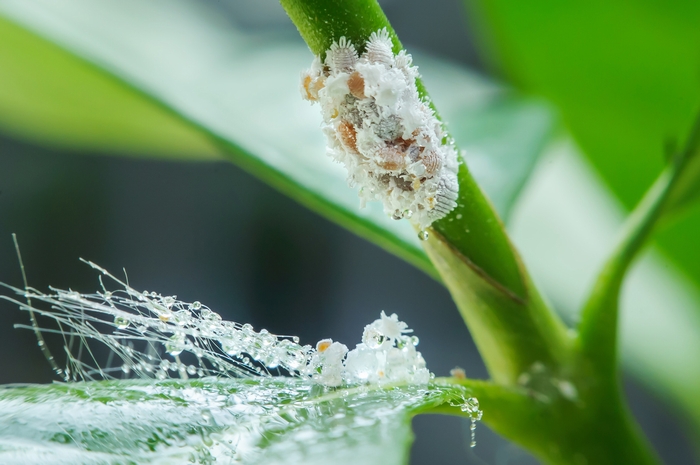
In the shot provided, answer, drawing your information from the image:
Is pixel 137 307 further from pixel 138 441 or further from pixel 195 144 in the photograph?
pixel 195 144

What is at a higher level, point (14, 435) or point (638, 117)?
point (638, 117)

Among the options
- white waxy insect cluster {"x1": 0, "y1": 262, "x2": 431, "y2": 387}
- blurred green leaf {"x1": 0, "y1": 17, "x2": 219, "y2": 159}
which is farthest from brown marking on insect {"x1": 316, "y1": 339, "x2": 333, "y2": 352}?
blurred green leaf {"x1": 0, "y1": 17, "x2": 219, "y2": 159}

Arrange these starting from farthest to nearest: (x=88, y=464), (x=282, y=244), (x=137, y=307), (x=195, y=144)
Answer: (x=282, y=244), (x=195, y=144), (x=137, y=307), (x=88, y=464)

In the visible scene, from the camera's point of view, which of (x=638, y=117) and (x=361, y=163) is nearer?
(x=361, y=163)

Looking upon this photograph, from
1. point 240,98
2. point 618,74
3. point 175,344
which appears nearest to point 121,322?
point 175,344

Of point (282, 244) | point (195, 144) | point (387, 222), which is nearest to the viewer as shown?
point (387, 222)

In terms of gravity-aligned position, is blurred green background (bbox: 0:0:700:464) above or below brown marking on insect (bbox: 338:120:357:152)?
above

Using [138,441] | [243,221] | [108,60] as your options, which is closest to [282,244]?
[243,221]

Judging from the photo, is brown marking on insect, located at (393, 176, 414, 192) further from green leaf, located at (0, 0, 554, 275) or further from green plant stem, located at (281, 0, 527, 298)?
green leaf, located at (0, 0, 554, 275)

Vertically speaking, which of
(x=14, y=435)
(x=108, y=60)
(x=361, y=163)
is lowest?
(x=14, y=435)
